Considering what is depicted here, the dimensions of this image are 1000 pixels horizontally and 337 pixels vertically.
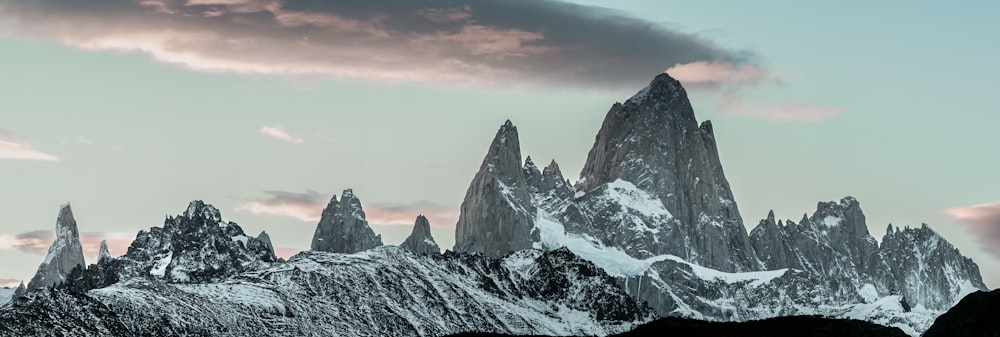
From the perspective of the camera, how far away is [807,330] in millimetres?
199625

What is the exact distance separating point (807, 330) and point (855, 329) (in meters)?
5.24

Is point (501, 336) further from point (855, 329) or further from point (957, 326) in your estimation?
point (957, 326)

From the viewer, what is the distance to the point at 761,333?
200 metres

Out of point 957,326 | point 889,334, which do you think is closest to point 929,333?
point 957,326

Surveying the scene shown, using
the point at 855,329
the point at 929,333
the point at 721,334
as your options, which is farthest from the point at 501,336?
the point at 929,333

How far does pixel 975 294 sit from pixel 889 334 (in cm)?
2642

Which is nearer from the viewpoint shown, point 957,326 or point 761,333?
point 957,326

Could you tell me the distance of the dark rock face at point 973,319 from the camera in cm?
16212

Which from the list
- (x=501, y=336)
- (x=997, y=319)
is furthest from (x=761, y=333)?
(x=997, y=319)

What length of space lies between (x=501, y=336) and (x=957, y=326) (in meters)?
54.0

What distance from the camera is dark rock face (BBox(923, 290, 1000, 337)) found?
6383 inches

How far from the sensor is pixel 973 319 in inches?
6422

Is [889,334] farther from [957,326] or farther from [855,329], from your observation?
[957,326]

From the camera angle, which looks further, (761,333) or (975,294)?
(761,333)
